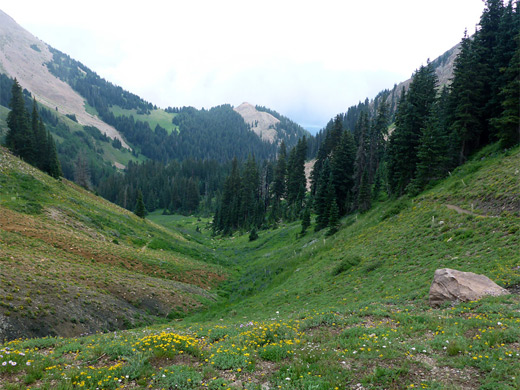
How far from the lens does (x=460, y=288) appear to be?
12.2m

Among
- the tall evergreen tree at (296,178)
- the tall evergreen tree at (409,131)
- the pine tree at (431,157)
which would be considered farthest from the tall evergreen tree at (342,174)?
the tall evergreen tree at (296,178)

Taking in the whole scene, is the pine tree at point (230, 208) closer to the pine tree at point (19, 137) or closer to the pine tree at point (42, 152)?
the pine tree at point (42, 152)

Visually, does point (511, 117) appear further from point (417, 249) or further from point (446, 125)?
point (417, 249)

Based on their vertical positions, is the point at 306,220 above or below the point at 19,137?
below

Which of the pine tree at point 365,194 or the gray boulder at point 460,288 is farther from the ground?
the pine tree at point 365,194

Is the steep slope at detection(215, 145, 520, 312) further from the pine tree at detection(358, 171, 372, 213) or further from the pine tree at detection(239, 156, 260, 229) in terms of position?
the pine tree at detection(239, 156, 260, 229)

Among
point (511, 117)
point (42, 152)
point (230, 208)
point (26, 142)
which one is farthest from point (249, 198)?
point (511, 117)

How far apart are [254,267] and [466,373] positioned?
36.6 m

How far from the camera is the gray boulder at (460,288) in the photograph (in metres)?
11.9

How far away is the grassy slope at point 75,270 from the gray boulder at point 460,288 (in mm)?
19321

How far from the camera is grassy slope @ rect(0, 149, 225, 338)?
1551 centimetres

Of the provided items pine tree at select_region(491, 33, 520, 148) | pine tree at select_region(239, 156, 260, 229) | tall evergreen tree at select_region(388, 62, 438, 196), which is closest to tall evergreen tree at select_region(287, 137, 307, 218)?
pine tree at select_region(239, 156, 260, 229)

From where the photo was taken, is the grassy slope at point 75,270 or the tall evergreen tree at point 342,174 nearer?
the grassy slope at point 75,270

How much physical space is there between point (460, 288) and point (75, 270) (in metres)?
26.7
